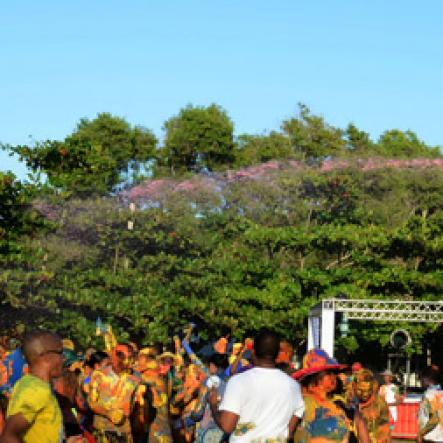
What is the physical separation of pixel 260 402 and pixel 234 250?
2634 centimetres

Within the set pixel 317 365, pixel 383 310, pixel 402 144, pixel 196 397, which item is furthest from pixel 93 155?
pixel 402 144

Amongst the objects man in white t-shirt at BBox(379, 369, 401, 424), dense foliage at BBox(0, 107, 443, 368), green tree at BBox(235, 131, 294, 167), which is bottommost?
man in white t-shirt at BBox(379, 369, 401, 424)

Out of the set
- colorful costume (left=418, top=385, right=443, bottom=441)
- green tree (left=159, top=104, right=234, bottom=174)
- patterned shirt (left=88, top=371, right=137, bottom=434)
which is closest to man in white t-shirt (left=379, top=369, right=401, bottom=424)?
colorful costume (left=418, top=385, right=443, bottom=441)

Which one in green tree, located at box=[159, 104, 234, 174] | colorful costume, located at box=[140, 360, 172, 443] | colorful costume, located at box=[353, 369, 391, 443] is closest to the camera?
colorful costume, located at box=[353, 369, 391, 443]

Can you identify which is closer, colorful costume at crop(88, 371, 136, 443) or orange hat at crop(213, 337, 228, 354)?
colorful costume at crop(88, 371, 136, 443)

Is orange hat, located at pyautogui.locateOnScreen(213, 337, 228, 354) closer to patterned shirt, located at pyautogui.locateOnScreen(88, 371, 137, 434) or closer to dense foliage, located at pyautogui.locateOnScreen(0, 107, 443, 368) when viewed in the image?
patterned shirt, located at pyautogui.locateOnScreen(88, 371, 137, 434)

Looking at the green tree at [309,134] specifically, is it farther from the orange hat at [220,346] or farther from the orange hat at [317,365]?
the orange hat at [317,365]

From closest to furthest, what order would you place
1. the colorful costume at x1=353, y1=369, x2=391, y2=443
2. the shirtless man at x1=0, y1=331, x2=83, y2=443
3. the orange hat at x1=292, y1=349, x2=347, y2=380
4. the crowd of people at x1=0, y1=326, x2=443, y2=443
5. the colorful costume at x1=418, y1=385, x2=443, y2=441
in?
the shirtless man at x1=0, y1=331, x2=83, y2=443, the crowd of people at x1=0, y1=326, x2=443, y2=443, the orange hat at x1=292, y1=349, x2=347, y2=380, the colorful costume at x1=353, y1=369, x2=391, y2=443, the colorful costume at x1=418, y1=385, x2=443, y2=441

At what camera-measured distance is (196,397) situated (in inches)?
517

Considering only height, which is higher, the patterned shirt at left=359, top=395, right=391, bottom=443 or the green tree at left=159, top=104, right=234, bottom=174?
the green tree at left=159, top=104, right=234, bottom=174

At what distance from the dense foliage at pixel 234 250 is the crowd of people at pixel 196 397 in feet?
44.6

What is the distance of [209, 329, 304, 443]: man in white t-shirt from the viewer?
7102 mm

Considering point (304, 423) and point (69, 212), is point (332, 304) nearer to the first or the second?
point (69, 212)

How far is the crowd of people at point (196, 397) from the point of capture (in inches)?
233
